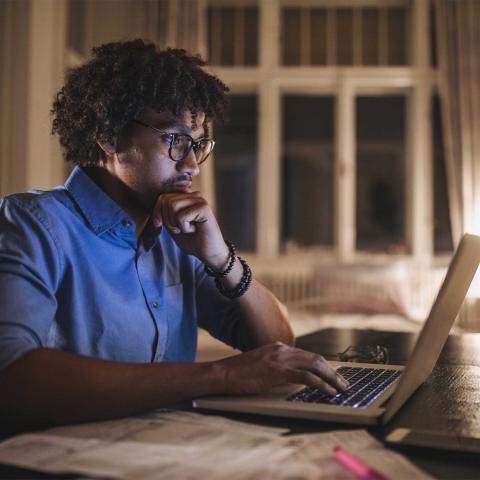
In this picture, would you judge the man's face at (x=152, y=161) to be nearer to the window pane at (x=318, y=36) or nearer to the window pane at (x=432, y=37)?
the window pane at (x=318, y=36)

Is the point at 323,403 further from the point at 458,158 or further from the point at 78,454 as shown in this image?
the point at 458,158

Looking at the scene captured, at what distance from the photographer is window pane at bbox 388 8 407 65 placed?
4.95 meters

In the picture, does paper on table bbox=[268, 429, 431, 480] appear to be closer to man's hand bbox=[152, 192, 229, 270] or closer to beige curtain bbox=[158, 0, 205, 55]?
man's hand bbox=[152, 192, 229, 270]

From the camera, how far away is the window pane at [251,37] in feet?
16.5

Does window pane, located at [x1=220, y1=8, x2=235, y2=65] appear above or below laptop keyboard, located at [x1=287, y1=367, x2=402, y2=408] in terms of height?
above

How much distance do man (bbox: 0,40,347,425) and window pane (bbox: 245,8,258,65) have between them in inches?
A: 147

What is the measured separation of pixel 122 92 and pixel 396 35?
13.8 ft

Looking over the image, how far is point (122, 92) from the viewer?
49.3 inches

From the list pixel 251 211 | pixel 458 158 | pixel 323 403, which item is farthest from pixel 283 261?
pixel 323 403

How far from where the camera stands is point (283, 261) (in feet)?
16.0

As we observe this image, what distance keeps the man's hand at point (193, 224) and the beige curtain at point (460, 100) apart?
3.69 m

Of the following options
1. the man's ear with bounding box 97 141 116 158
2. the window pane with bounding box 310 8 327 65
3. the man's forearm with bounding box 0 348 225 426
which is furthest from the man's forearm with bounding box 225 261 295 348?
the window pane with bounding box 310 8 327 65

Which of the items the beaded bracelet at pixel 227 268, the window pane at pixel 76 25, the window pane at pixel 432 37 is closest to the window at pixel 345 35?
the window pane at pixel 432 37

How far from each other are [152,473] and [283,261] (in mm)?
4309
